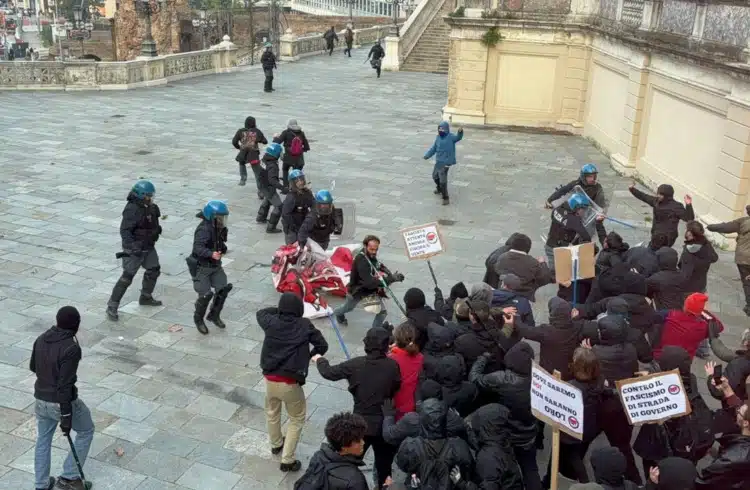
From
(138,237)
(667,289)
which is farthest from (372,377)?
(138,237)

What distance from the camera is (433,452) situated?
5168 millimetres

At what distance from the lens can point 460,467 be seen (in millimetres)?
5176

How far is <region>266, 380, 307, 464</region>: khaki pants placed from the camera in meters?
6.51

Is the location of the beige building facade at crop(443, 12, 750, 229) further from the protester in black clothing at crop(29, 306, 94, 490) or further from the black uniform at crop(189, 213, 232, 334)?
the protester in black clothing at crop(29, 306, 94, 490)

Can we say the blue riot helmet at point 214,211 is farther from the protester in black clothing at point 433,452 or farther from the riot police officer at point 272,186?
the protester in black clothing at point 433,452

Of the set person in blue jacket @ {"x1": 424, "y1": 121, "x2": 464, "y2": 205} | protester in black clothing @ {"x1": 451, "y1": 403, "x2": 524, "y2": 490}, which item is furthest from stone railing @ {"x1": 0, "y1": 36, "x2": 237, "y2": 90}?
protester in black clothing @ {"x1": 451, "y1": 403, "x2": 524, "y2": 490}

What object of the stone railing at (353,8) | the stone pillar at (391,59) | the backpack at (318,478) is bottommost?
the backpack at (318,478)

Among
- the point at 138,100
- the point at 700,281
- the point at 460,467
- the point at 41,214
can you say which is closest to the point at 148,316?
the point at 41,214

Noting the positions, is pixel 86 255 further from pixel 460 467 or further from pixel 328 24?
pixel 328 24

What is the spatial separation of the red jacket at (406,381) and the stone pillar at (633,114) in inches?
510

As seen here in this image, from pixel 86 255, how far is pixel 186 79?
19424mm

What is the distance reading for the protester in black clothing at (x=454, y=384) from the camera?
5.84 metres

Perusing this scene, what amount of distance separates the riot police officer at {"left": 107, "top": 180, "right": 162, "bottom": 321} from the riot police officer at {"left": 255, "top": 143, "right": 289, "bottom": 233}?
3508mm

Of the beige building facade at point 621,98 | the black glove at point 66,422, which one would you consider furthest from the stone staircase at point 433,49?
the black glove at point 66,422
